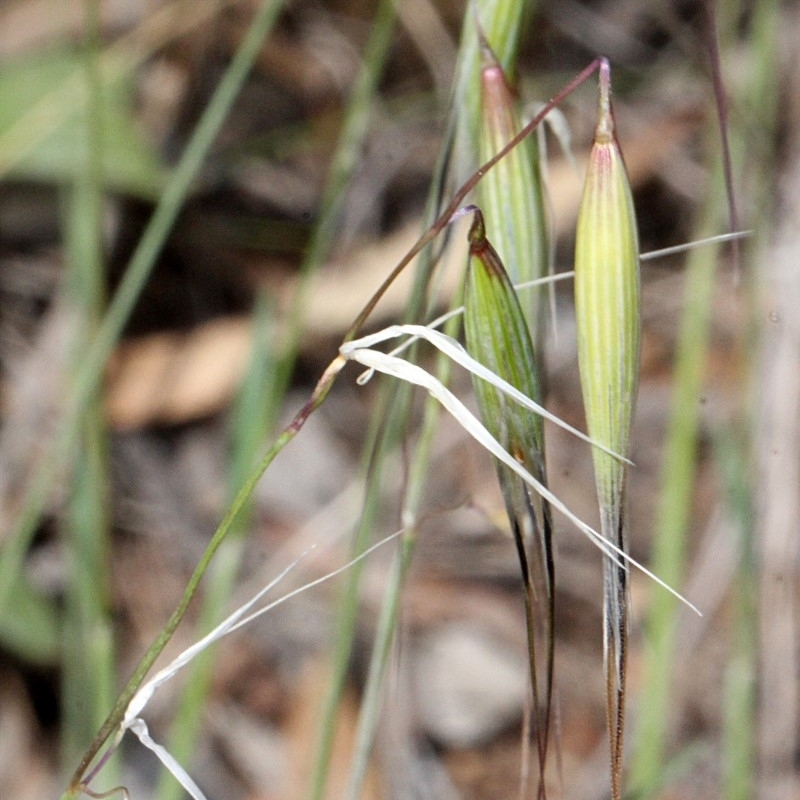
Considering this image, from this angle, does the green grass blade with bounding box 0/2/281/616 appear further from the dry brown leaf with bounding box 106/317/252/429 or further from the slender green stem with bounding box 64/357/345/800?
the dry brown leaf with bounding box 106/317/252/429

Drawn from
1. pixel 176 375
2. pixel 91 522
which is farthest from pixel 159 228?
pixel 176 375

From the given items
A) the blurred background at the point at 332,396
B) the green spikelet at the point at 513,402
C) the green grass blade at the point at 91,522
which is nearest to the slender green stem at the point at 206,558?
the green spikelet at the point at 513,402

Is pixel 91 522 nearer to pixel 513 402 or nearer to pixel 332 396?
pixel 513 402

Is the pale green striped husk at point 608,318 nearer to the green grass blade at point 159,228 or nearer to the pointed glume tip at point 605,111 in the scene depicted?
the pointed glume tip at point 605,111

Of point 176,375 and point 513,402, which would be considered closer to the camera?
point 513,402

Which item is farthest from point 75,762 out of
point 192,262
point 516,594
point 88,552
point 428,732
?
point 192,262

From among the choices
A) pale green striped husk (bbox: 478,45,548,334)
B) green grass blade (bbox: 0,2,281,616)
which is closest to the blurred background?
green grass blade (bbox: 0,2,281,616)
